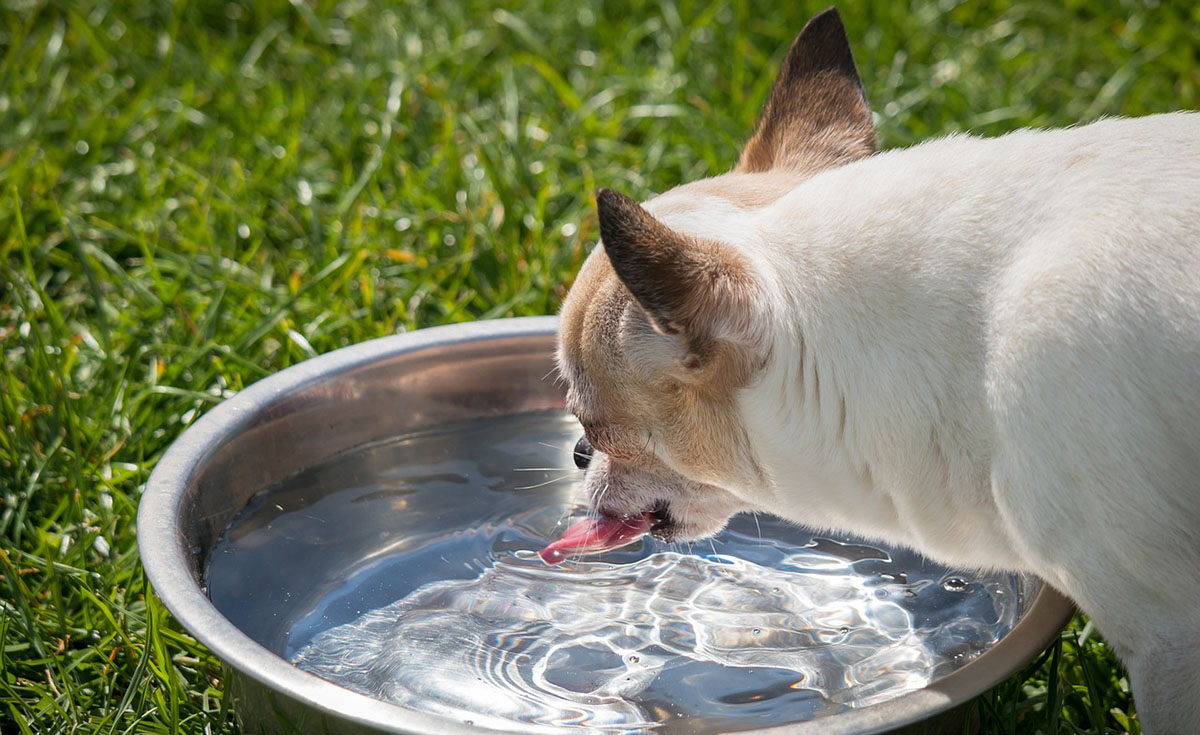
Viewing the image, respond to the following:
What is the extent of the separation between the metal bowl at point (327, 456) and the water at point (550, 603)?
91mm

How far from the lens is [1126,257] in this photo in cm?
239

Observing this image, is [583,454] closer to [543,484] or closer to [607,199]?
[543,484]

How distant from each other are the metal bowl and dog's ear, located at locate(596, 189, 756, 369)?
749 mm

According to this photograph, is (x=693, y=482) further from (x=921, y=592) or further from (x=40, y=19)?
(x=40, y=19)

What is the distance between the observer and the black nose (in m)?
3.20

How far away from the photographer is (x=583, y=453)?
10.6ft

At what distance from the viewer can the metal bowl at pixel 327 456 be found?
8.20 ft

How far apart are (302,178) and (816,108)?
2877mm

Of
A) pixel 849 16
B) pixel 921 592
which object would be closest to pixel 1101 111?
pixel 849 16

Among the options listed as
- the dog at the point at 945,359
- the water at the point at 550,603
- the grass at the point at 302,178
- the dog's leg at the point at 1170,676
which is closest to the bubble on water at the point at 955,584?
the water at the point at 550,603

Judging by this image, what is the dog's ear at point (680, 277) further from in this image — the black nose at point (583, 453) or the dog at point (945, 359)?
the black nose at point (583, 453)

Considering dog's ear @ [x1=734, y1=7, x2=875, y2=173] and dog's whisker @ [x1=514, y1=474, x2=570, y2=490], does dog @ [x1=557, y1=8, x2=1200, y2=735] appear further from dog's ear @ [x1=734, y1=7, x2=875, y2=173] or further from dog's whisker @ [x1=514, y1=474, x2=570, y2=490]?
dog's whisker @ [x1=514, y1=474, x2=570, y2=490]

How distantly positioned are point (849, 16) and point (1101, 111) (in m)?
1.34

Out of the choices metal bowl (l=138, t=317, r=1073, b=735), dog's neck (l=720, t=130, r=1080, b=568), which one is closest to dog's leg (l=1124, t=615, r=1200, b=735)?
metal bowl (l=138, t=317, r=1073, b=735)
